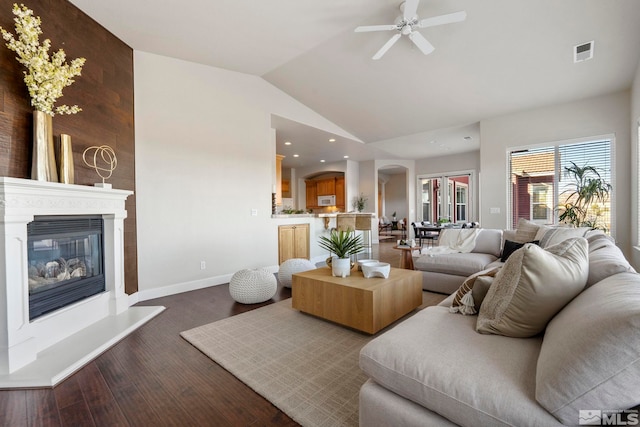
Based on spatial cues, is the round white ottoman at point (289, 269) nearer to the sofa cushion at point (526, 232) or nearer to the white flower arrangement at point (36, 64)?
the sofa cushion at point (526, 232)

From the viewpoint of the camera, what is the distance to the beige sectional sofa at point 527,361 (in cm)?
81

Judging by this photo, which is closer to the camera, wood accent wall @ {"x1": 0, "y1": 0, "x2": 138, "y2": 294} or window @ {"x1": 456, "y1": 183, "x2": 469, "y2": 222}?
wood accent wall @ {"x1": 0, "y1": 0, "x2": 138, "y2": 294}

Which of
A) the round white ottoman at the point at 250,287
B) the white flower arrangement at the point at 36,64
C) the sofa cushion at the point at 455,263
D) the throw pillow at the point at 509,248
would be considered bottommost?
the round white ottoman at the point at 250,287

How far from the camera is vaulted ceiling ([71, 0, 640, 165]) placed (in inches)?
121

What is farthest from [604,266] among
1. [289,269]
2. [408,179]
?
[408,179]

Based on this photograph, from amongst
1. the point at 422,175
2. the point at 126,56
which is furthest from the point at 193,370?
the point at 422,175

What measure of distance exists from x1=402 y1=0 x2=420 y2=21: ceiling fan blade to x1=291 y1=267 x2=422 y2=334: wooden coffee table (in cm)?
269

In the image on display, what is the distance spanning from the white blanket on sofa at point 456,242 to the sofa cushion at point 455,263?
14 cm

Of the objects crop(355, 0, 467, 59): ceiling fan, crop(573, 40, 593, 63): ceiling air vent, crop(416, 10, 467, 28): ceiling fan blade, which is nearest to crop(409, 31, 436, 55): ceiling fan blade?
crop(355, 0, 467, 59): ceiling fan

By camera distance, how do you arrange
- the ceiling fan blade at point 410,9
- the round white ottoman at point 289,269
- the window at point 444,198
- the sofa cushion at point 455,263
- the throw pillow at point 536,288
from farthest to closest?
1. the window at point 444,198
2. the round white ottoman at point 289,269
3. the sofa cushion at point 455,263
4. the ceiling fan blade at point 410,9
5. the throw pillow at point 536,288

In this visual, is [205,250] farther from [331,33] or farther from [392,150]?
[392,150]

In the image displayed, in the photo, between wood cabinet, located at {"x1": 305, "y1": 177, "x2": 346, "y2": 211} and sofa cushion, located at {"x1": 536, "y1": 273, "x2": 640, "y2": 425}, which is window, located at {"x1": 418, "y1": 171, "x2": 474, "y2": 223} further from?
sofa cushion, located at {"x1": 536, "y1": 273, "x2": 640, "y2": 425}

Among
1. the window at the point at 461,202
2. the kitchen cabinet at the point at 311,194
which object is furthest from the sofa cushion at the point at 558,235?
the kitchen cabinet at the point at 311,194

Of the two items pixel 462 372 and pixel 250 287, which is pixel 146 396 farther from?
pixel 462 372
